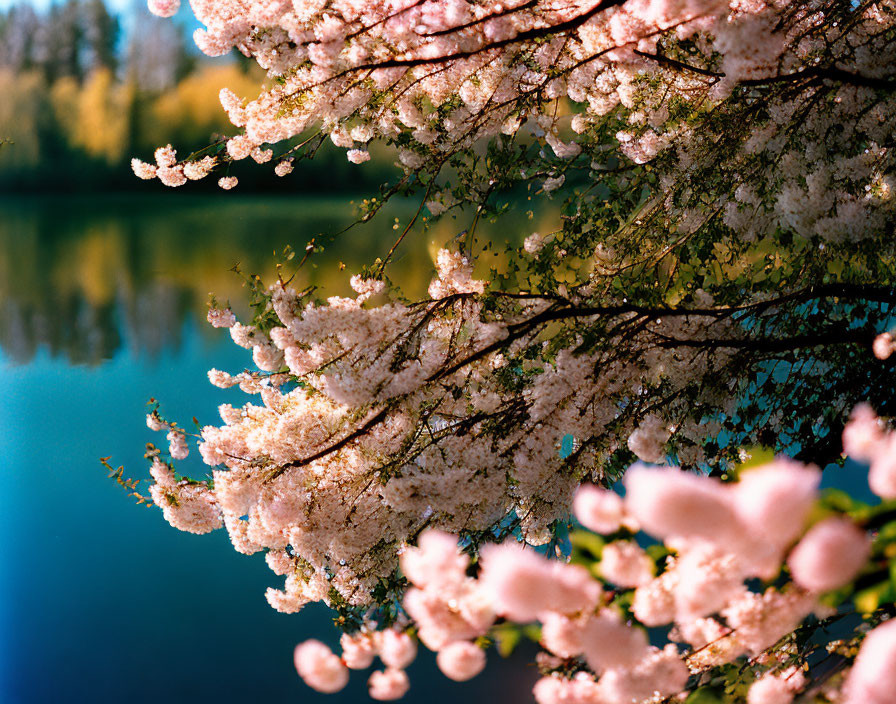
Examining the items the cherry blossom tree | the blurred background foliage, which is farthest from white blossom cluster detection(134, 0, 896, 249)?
the blurred background foliage

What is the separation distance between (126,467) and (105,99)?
863 centimetres

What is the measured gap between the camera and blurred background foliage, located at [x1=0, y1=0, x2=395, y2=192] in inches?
495

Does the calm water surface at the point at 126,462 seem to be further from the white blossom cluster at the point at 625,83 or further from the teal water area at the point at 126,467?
the white blossom cluster at the point at 625,83

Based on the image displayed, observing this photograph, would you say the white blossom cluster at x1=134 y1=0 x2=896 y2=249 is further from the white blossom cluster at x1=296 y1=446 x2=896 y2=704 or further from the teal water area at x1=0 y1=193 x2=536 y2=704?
the white blossom cluster at x1=296 y1=446 x2=896 y2=704

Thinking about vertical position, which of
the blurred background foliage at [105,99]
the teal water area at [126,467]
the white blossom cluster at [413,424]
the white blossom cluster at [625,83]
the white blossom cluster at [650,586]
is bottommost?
the white blossom cluster at [650,586]

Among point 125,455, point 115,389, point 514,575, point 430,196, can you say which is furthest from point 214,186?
point 514,575

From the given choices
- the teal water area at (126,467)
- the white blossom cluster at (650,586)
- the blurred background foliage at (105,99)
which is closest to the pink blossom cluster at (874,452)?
the white blossom cluster at (650,586)

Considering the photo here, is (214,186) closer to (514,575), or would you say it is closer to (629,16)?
(629,16)

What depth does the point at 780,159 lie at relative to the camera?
2318 millimetres

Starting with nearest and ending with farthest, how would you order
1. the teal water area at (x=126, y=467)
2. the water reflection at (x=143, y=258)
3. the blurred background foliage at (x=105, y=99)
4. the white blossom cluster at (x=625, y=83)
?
the white blossom cluster at (x=625, y=83) → the teal water area at (x=126, y=467) → the water reflection at (x=143, y=258) → the blurred background foliage at (x=105, y=99)

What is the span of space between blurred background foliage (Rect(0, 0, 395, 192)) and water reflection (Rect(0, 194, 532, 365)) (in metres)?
0.65

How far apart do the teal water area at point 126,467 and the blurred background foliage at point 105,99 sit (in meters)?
0.69

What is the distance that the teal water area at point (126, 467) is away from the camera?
198 inches

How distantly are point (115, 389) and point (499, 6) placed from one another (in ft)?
27.5
